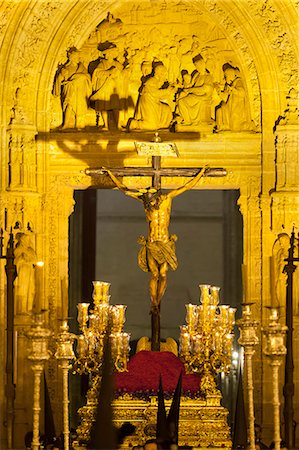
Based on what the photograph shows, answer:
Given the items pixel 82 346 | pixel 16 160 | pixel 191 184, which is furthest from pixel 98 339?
pixel 16 160

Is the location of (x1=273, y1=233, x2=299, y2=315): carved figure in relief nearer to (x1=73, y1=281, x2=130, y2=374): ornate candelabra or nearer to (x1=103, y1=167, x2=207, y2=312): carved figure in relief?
(x1=103, y1=167, x2=207, y2=312): carved figure in relief

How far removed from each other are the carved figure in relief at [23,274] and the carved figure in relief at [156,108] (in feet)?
8.38

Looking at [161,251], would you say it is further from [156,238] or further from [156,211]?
[156,211]

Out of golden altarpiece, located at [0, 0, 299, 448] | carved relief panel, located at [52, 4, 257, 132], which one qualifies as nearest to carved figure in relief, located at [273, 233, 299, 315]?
golden altarpiece, located at [0, 0, 299, 448]

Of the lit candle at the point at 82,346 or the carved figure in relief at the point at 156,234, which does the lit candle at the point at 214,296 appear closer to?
the carved figure in relief at the point at 156,234

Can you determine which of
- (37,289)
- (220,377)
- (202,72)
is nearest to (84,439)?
(37,289)

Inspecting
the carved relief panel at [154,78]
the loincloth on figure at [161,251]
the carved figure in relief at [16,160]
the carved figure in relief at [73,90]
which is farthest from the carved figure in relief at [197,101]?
the loincloth on figure at [161,251]

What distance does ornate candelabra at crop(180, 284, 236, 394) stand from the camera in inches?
767

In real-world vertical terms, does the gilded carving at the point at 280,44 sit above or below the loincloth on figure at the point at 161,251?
above

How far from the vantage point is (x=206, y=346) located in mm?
19531

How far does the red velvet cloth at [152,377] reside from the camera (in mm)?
19562

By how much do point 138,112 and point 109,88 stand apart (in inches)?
22.8

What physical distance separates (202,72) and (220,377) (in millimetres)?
8122

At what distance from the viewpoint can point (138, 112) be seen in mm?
23312
